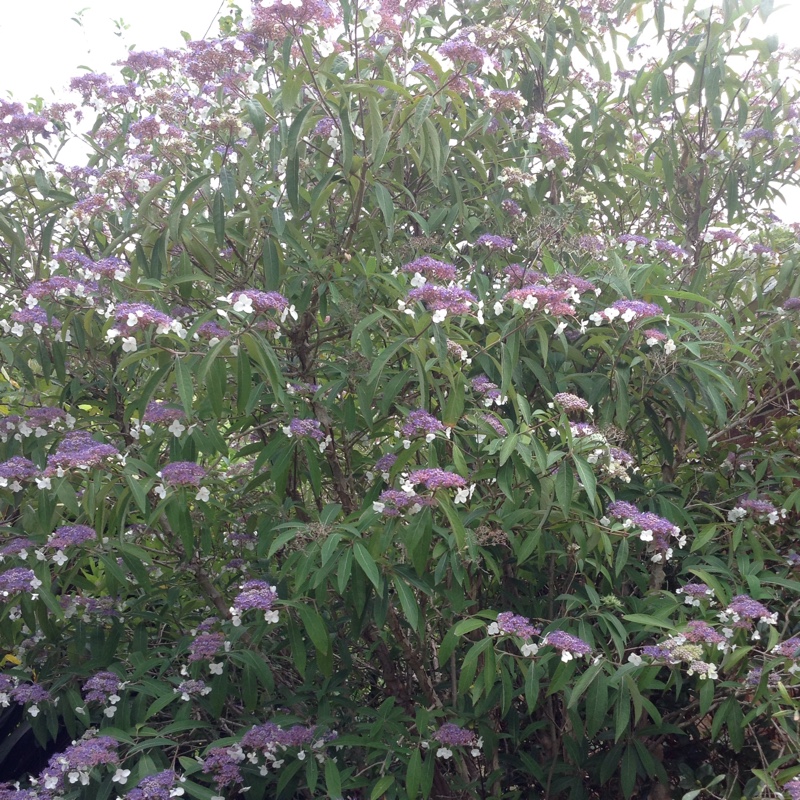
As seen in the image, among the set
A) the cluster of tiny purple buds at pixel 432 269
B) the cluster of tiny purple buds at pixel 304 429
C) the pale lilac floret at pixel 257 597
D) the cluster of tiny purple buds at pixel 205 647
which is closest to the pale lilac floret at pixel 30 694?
the cluster of tiny purple buds at pixel 205 647

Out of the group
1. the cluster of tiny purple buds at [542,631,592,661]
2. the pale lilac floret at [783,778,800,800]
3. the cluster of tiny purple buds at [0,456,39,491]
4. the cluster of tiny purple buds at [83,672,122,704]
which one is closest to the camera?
the pale lilac floret at [783,778,800,800]

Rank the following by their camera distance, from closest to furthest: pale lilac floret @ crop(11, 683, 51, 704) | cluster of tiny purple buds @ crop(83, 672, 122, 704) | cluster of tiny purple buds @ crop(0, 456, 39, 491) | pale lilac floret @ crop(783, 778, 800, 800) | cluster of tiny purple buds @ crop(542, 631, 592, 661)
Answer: pale lilac floret @ crop(783, 778, 800, 800)
cluster of tiny purple buds @ crop(542, 631, 592, 661)
cluster of tiny purple buds @ crop(0, 456, 39, 491)
cluster of tiny purple buds @ crop(83, 672, 122, 704)
pale lilac floret @ crop(11, 683, 51, 704)

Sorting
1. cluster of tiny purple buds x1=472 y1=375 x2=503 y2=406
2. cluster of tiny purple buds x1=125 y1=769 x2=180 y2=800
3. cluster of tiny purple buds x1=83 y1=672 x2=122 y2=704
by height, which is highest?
cluster of tiny purple buds x1=472 y1=375 x2=503 y2=406

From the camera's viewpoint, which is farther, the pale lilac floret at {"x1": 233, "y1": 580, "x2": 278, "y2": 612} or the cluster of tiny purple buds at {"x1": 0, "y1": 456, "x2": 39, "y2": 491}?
the cluster of tiny purple buds at {"x1": 0, "y1": 456, "x2": 39, "y2": 491}

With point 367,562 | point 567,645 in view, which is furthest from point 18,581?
point 567,645

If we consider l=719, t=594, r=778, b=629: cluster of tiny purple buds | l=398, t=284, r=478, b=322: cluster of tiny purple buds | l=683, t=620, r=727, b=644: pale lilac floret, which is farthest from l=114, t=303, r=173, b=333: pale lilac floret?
l=719, t=594, r=778, b=629: cluster of tiny purple buds

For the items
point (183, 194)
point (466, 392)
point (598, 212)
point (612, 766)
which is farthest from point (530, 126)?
point (612, 766)

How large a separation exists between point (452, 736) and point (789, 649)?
767 mm

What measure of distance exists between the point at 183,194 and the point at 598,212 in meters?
1.53

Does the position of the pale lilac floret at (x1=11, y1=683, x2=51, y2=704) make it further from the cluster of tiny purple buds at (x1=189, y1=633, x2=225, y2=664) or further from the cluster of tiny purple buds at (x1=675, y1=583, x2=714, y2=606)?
the cluster of tiny purple buds at (x1=675, y1=583, x2=714, y2=606)

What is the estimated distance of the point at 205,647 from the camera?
2.13m

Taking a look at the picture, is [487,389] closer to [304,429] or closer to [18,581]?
[304,429]

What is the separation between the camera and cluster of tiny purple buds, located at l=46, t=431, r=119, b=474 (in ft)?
6.39

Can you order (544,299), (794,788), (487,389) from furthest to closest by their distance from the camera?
(487,389) → (544,299) → (794,788)
